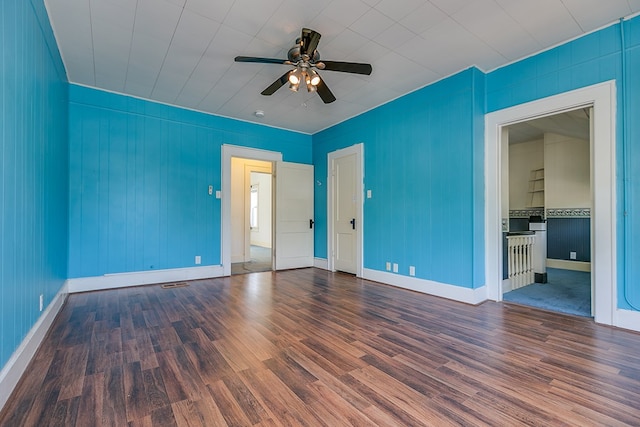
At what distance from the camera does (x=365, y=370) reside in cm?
200

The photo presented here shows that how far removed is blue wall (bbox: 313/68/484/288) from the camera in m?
3.56

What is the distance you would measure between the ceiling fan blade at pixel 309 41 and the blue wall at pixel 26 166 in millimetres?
1898

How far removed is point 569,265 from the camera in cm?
590

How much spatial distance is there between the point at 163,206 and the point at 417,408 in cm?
446

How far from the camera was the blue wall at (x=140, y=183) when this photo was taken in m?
4.05

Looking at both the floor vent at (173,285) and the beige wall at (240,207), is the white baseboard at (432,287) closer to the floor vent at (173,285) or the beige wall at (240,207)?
the floor vent at (173,285)

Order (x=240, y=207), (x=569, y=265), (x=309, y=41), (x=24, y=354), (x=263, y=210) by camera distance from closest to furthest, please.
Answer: (x=24, y=354)
(x=309, y=41)
(x=569, y=265)
(x=240, y=207)
(x=263, y=210)

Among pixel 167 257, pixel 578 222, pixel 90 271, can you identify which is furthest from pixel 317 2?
pixel 578 222

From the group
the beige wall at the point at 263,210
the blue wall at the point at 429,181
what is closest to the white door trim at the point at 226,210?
the blue wall at the point at 429,181

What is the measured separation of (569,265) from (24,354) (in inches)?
320

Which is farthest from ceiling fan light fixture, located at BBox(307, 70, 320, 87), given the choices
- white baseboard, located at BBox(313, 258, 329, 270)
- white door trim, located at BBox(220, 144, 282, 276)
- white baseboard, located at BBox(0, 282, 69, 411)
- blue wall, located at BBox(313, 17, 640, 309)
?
white baseboard, located at BBox(313, 258, 329, 270)

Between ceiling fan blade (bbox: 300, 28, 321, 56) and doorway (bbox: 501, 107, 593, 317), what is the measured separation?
9.16 feet

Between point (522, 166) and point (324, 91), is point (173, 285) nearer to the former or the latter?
point (324, 91)

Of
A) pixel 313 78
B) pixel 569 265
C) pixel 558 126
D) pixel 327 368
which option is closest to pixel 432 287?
pixel 327 368
